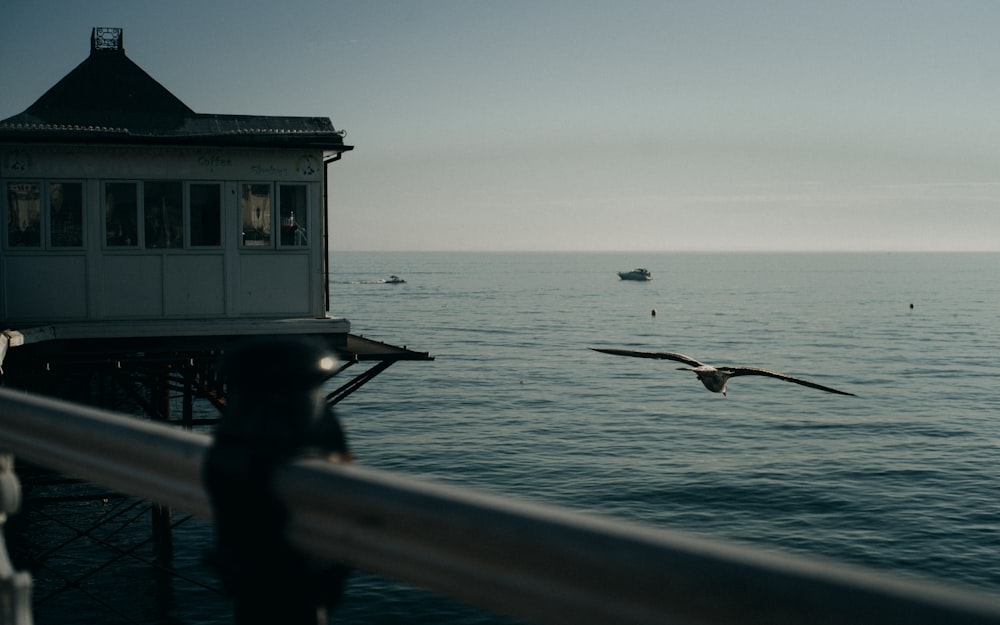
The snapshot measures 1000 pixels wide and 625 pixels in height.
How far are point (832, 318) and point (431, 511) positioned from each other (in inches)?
4850

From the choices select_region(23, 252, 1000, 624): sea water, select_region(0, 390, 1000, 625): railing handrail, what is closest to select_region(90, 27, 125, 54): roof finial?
select_region(23, 252, 1000, 624): sea water

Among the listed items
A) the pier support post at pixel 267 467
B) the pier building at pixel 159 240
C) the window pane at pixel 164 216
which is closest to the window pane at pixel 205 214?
the pier building at pixel 159 240

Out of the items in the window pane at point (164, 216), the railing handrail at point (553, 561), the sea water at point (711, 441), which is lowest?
the sea water at point (711, 441)

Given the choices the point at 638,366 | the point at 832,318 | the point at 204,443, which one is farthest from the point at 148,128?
the point at 832,318

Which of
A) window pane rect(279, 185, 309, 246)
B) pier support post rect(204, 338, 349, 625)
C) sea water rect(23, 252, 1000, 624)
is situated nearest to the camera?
pier support post rect(204, 338, 349, 625)

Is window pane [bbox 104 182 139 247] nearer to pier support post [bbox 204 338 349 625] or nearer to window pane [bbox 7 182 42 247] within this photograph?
window pane [bbox 7 182 42 247]

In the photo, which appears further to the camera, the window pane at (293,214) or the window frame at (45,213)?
the window pane at (293,214)

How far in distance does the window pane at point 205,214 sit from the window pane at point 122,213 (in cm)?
99

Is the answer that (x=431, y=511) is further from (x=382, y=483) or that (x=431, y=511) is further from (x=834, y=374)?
(x=834, y=374)

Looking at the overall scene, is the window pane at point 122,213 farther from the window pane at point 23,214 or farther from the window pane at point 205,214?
the window pane at point 23,214

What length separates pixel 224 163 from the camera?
61.8 feet

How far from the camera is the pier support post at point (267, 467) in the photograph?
5.57ft

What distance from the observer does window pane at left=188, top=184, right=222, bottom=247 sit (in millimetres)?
18859

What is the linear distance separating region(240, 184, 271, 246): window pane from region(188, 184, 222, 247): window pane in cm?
45
